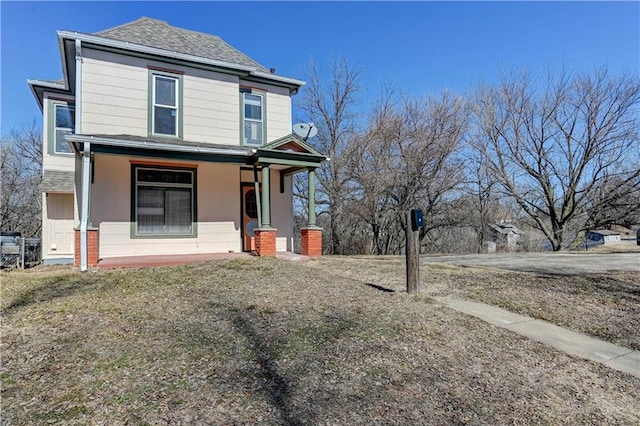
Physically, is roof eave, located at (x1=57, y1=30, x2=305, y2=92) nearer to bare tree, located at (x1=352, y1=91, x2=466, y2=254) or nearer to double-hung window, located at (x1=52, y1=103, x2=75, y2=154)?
double-hung window, located at (x1=52, y1=103, x2=75, y2=154)

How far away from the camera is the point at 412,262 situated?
5.79 m

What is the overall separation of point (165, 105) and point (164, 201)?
2500 mm

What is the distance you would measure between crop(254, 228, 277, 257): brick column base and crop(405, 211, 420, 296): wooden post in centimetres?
425

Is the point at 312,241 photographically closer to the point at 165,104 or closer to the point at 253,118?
the point at 253,118

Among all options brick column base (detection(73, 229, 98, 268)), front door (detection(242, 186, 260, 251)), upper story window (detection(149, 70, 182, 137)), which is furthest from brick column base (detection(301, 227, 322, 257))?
brick column base (detection(73, 229, 98, 268))

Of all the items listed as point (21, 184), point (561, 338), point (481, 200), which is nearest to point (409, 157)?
point (481, 200)

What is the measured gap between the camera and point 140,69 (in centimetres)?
928

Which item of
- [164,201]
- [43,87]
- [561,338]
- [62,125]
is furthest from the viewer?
[62,125]

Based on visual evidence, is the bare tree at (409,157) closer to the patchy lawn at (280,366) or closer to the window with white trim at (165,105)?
the window with white trim at (165,105)

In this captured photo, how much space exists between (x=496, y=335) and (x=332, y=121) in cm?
1692

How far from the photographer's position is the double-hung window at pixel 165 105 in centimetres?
944

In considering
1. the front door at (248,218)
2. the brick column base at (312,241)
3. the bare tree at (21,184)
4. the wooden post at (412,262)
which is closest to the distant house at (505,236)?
the brick column base at (312,241)

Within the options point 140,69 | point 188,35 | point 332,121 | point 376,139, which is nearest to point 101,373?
point 140,69

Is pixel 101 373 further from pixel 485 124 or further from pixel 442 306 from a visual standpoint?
pixel 485 124
